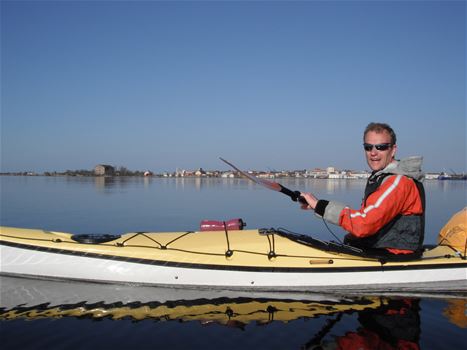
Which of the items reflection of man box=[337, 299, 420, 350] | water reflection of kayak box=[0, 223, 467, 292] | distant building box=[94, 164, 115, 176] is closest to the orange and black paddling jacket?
water reflection of kayak box=[0, 223, 467, 292]

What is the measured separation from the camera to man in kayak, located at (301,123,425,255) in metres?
4.60

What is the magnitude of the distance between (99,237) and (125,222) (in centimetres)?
841

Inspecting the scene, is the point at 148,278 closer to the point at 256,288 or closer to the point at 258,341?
the point at 256,288

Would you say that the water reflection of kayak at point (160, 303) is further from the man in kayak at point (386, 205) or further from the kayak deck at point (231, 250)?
the man in kayak at point (386, 205)

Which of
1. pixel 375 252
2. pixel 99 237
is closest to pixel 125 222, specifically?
pixel 99 237

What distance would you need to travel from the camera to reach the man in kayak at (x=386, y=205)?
460 cm

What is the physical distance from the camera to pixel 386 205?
4547mm

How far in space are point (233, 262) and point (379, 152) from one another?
248 centimetres

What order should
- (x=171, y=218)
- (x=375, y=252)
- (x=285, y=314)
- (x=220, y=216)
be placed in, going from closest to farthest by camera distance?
(x=285, y=314) < (x=375, y=252) < (x=171, y=218) < (x=220, y=216)

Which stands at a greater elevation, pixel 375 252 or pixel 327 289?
pixel 375 252

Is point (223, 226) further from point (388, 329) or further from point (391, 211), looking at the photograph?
point (388, 329)

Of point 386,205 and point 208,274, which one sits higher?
point 386,205

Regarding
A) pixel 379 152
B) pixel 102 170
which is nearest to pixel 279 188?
pixel 379 152

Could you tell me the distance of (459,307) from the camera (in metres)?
5.18
